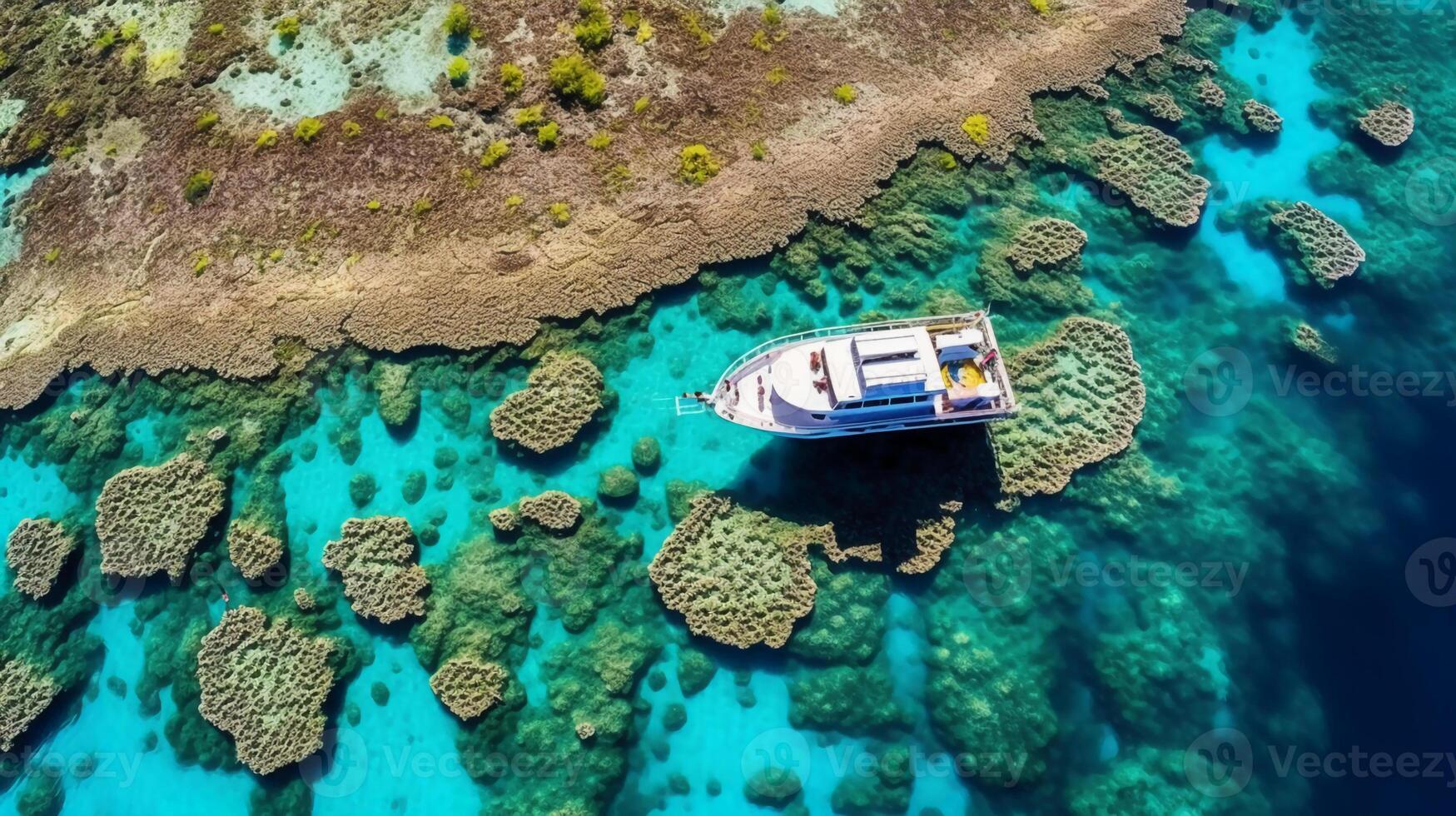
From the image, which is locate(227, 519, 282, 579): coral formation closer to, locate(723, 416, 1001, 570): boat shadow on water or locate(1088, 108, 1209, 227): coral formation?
locate(723, 416, 1001, 570): boat shadow on water

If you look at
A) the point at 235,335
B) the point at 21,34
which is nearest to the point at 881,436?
the point at 235,335

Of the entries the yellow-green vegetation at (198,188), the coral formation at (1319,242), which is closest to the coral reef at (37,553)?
the yellow-green vegetation at (198,188)

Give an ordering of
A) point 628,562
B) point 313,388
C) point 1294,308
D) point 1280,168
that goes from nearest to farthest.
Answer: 1. point 628,562
2. point 313,388
3. point 1294,308
4. point 1280,168

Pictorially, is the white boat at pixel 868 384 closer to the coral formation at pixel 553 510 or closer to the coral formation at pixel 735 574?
the coral formation at pixel 735 574

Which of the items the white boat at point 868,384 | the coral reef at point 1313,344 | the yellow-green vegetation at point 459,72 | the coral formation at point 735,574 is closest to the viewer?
the white boat at point 868,384

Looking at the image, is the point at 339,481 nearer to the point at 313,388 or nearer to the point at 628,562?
the point at 313,388

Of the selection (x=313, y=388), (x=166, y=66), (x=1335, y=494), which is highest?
(x=166, y=66)

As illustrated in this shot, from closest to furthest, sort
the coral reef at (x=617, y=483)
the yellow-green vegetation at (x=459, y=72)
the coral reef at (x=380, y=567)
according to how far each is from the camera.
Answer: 1. the coral reef at (x=380, y=567)
2. the coral reef at (x=617, y=483)
3. the yellow-green vegetation at (x=459, y=72)
